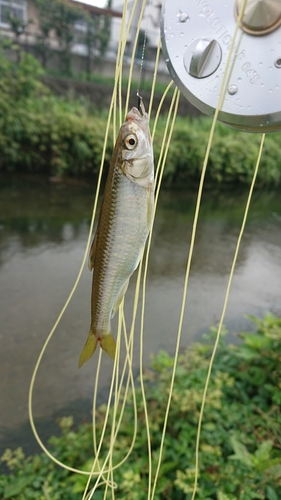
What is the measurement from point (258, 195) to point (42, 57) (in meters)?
5.28

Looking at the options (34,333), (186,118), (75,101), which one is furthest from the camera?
(186,118)

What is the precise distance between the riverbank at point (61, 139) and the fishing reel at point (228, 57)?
5.12 m

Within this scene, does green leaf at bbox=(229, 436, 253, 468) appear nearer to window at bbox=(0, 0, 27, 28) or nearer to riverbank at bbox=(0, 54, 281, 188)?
riverbank at bbox=(0, 54, 281, 188)

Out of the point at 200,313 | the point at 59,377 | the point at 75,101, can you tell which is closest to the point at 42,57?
the point at 75,101

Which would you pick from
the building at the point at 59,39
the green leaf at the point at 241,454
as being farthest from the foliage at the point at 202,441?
the building at the point at 59,39

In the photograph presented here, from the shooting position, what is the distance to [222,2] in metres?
0.55

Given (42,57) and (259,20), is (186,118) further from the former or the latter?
(259,20)

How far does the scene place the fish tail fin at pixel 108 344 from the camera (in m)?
0.79

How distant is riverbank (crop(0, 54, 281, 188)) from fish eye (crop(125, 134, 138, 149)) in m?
5.09

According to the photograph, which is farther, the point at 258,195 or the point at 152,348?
the point at 258,195

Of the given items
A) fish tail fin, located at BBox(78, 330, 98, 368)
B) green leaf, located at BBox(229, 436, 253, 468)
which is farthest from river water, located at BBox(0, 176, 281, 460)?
fish tail fin, located at BBox(78, 330, 98, 368)

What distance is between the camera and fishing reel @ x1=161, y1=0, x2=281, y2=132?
53cm

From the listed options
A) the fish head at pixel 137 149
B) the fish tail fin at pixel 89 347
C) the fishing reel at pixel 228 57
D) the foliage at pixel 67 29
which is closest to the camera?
the fishing reel at pixel 228 57

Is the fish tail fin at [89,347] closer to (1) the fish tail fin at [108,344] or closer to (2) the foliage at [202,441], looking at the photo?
(1) the fish tail fin at [108,344]
